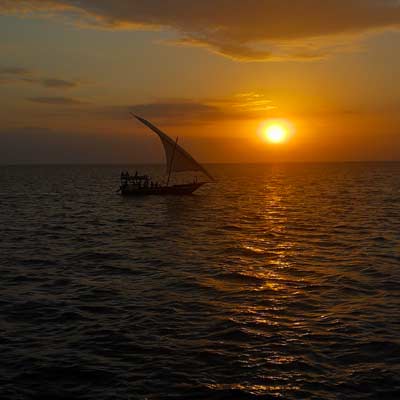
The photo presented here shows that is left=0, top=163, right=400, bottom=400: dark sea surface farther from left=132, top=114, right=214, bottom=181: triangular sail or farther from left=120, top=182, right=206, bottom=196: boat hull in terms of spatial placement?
left=120, top=182, right=206, bottom=196: boat hull

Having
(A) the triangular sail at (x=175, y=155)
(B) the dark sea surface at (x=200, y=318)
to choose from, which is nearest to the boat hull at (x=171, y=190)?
(A) the triangular sail at (x=175, y=155)

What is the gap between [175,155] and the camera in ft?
226

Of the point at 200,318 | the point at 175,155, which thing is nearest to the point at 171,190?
the point at 175,155

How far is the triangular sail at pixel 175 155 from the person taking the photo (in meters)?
67.8

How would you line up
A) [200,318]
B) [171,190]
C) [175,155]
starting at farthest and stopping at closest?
[171,190] < [175,155] < [200,318]

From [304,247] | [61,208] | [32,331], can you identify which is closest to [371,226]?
[304,247]

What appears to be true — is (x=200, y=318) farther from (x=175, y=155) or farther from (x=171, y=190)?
(x=171, y=190)

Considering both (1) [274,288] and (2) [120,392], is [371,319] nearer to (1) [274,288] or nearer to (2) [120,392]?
(1) [274,288]

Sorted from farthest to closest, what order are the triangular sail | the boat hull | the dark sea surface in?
the boat hull
the triangular sail
the dark sea surface

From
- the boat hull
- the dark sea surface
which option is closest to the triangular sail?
the boat hull

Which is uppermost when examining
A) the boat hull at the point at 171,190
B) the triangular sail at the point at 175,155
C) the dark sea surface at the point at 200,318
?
the triangular sail at the point at 175,155

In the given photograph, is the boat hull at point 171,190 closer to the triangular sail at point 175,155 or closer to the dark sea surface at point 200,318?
the triangular sail at point 175,155

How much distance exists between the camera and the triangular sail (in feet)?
222

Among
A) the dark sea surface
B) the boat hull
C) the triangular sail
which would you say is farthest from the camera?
the boat hull
